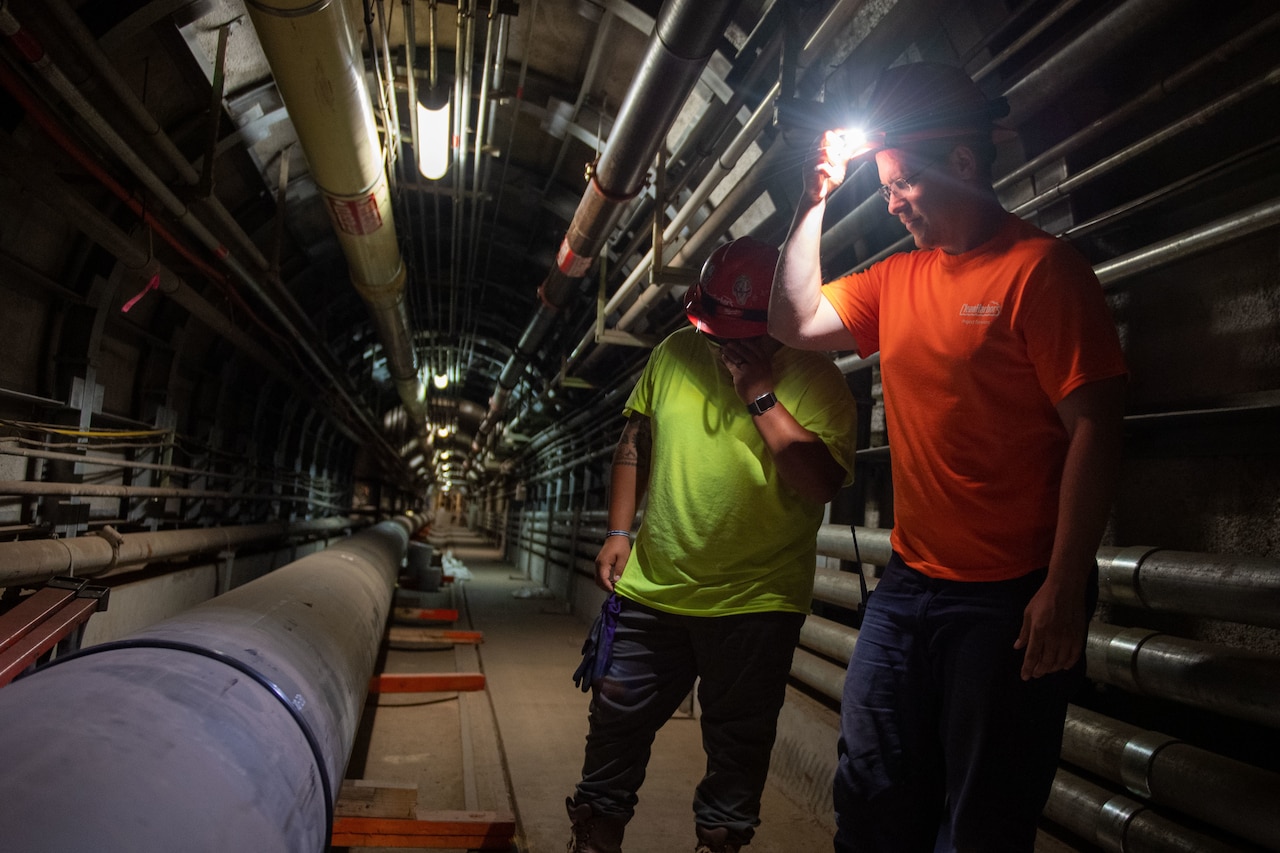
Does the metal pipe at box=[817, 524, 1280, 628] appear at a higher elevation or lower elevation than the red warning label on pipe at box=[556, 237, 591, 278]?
lower

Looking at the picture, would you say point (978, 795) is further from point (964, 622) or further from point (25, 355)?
point (25, 355)

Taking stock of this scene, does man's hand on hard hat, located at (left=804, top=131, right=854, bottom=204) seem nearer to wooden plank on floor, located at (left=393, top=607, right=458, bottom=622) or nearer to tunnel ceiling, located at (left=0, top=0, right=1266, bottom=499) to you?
tunnel ceiling, located at (left=0, top=0, right=1266, bottom=499)

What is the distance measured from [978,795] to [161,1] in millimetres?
4928

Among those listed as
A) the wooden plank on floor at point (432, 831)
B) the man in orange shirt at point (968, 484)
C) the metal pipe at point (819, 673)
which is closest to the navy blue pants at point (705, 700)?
the man in orange shirt at point (968, 484)

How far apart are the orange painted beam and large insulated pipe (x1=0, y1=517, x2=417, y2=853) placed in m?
2.56

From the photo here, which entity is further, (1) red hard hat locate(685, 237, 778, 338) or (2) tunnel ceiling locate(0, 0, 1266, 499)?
(2) tunnel ceiling locate(0, 0, 1266, 499)

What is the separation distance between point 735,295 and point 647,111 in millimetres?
1549

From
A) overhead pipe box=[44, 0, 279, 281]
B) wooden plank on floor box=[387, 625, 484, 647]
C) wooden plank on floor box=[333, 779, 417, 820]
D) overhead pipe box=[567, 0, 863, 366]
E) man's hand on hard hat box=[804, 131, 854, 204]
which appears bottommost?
wooden plank on floor box=[387, 625, 484, 647]

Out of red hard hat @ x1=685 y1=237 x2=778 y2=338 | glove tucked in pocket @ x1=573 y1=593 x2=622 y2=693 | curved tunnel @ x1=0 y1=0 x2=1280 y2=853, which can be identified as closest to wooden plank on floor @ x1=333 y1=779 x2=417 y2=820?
curved tunnel @ x1=0 y1=0 x2=1280 y2=853

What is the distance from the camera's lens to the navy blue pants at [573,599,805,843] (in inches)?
72.9

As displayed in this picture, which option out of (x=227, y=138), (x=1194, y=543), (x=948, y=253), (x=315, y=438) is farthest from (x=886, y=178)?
(x=315, y=438)

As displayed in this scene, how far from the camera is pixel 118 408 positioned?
575cm

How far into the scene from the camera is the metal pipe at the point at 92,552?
9.86ft

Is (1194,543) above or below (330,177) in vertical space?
below
